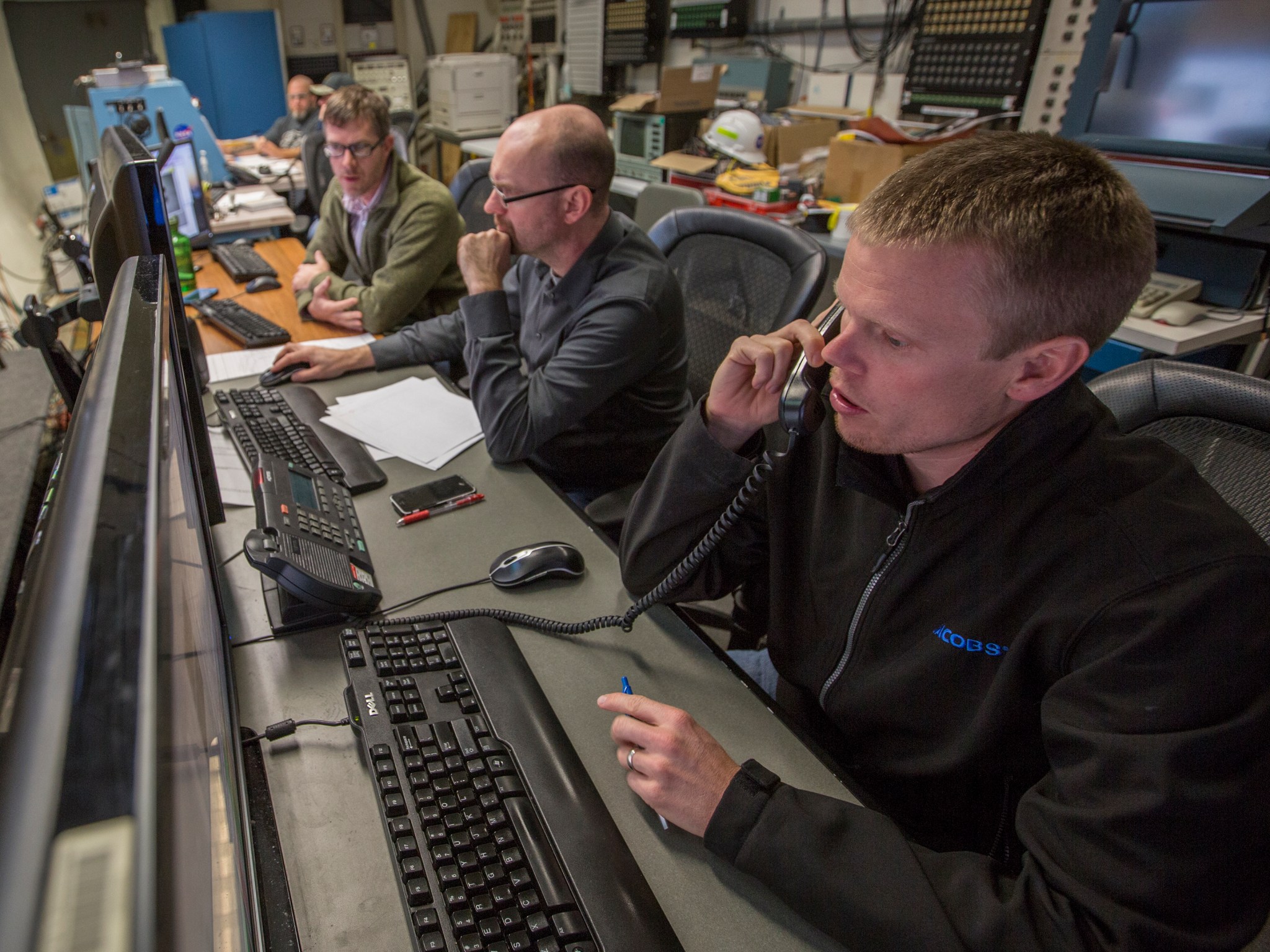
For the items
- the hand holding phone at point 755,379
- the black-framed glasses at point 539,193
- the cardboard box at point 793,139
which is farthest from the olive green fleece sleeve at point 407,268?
the cardboard box at point 793,139

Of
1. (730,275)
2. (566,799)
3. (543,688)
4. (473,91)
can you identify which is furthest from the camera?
(473,91)

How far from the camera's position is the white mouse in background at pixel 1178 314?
201cm

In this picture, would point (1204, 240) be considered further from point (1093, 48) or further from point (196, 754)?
point (196, 754)

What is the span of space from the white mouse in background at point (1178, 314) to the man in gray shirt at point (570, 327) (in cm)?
136

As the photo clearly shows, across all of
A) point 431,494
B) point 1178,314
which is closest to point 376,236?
point 431,494

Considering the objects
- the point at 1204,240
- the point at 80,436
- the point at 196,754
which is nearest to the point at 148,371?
the point at 80,436

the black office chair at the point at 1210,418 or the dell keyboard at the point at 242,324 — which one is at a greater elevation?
the black office chair at the point at 1210,418

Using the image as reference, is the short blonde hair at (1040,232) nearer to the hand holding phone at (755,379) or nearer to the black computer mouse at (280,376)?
the hand holding phone at (755,379)

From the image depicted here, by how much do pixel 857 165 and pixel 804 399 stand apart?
2.38 meters

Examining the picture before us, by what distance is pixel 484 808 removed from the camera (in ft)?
2.31

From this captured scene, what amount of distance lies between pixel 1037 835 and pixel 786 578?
0.41m

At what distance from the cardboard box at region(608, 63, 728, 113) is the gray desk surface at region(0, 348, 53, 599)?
2817mm

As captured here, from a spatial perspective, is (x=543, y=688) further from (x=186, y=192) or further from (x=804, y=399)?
(x=186, y=192)

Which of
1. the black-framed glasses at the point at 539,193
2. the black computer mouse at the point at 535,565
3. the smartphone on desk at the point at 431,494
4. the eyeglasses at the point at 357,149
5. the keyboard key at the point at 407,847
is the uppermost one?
the black-framed glasses at the point at 539,193
